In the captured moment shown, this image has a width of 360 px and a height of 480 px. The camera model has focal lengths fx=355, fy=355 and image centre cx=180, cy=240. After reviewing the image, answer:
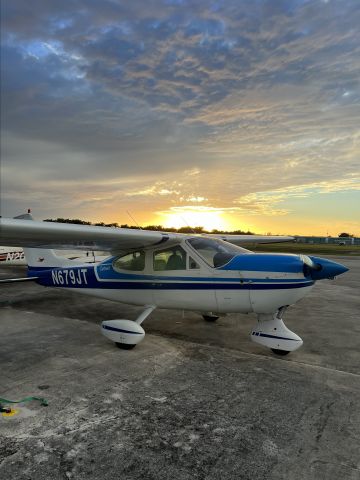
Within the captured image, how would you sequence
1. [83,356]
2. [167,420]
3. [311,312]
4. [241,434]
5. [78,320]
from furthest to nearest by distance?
[311,312], [78,320], [83,356], [167,420], [241,434]

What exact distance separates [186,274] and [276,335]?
5.80 ft

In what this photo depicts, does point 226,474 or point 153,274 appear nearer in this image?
point 226,474

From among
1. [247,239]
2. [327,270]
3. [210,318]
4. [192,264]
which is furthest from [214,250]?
[247,239]

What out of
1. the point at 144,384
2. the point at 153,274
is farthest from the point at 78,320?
the point at 144,384

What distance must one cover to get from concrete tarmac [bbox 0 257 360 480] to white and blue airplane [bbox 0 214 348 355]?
0.49 meters

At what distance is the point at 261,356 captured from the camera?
5.57 meters

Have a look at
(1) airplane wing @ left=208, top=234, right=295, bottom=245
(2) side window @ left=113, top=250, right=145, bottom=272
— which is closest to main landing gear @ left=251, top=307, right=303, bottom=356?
(2) side window @ left=113, top=250, right=145, bottom=272

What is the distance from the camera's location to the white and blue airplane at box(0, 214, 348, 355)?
5.28 m

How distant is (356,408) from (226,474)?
1892 millimetres

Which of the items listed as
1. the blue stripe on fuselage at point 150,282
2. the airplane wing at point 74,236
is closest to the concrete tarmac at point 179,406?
the blue stripe on fuselage at point 150,282

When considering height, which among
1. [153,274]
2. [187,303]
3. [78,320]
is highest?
[153,274]

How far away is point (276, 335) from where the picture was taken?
5.62 metres

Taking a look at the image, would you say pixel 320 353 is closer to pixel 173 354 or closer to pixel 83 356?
pixel 173 354

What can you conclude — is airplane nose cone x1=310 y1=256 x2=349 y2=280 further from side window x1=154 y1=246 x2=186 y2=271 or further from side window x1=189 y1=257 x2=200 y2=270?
side window x1=154 y1=246 x2=186 y2=271
